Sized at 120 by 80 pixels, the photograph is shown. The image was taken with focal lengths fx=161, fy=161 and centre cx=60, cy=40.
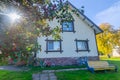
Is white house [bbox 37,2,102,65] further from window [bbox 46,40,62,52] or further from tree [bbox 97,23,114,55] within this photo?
tree [bbox 97,23,114,55]

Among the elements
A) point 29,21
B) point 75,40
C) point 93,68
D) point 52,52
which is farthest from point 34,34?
point 75,40

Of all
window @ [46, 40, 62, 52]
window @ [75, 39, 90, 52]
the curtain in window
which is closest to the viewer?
window @ [46, 40, 62, 52]

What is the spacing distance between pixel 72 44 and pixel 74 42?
376 millimetres

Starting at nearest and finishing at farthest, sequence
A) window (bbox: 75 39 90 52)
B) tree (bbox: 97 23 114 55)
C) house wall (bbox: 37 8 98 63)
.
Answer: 1. house wall (bbox: 37 8 98 63)
2. window (bbox: 75 39 90 52)
3. tree (bbox: 97 23 114 55)

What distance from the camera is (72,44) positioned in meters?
19.9

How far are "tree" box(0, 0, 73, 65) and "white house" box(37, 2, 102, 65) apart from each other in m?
8.92

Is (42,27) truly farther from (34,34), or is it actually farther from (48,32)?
(34,34)

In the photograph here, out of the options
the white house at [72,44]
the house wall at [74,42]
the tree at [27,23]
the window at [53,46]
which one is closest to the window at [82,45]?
the white house at [72,44]

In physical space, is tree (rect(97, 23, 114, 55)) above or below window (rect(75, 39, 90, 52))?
above

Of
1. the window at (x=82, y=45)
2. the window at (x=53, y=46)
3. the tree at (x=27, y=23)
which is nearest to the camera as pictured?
the tree at (x=27, y=23)

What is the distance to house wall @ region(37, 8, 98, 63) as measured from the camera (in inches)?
738

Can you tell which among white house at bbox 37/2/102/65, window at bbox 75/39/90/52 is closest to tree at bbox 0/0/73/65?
white house at bbox 37/2/102/65

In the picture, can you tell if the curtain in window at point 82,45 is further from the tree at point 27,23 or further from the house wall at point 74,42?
the tree at point 27,23

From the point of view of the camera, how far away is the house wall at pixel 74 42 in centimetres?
1873
